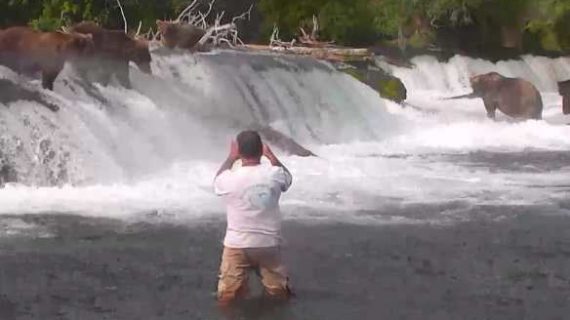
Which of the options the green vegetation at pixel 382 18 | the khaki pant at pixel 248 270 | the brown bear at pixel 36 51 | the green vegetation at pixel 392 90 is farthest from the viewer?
the green vegetation at pixel 382 18

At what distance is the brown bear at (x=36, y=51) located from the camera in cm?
1811

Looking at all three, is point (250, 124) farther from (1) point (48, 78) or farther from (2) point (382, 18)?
(2) point (382, 18)

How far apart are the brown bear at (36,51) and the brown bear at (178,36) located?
590 cm

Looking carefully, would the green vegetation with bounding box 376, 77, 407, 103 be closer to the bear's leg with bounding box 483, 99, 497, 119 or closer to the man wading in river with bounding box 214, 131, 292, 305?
the bear's leg with bounding box 483, 99, 497, 119

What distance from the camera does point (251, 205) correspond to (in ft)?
27.2

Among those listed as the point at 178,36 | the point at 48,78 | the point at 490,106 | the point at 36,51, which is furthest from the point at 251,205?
the point at 490,106

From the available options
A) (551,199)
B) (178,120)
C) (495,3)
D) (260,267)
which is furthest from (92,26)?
(495,3)

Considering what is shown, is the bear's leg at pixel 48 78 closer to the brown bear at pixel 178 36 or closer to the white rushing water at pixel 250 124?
the white rushing water at pixel 250 124

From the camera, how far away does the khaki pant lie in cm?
845

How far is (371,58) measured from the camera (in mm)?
29375

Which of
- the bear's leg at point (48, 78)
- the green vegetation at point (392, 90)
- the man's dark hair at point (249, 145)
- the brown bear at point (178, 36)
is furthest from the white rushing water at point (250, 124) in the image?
the man's dark hair at point (249, 145)

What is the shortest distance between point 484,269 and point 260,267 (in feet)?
8.81

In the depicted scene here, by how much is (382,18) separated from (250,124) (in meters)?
14.0

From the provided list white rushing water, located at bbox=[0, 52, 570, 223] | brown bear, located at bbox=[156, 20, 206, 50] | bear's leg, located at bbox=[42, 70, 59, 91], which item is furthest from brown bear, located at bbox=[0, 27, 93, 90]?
brown bear, located at bbox=[156, 20, 206, 50]
